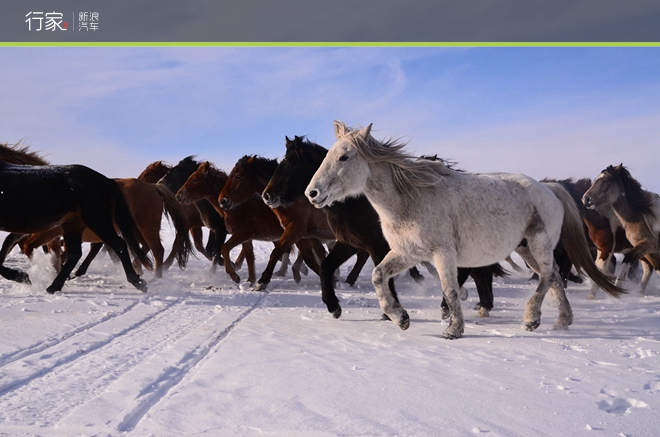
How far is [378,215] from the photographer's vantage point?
633cm

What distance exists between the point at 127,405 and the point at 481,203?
355 cm

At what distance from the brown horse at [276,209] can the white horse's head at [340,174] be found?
13.1ft

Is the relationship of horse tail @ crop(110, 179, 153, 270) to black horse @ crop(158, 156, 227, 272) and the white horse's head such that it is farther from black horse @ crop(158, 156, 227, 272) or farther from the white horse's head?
the white horse's head

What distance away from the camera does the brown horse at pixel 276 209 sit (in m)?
9.38

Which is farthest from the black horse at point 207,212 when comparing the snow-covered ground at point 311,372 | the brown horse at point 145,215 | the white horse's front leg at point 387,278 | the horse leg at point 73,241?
the white horse's front leg at point 387,278

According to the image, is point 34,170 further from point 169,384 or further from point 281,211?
point 169,384

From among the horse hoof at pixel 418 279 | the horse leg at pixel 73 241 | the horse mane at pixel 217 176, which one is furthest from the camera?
the horse mane at pixel 217 176

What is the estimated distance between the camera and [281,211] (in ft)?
31.0

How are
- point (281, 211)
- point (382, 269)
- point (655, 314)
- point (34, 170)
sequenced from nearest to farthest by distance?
1. point (382, 269)
2. point (655, 314)
3. point (34, 170)
4. point (281, 211)

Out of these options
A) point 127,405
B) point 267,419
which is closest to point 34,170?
point 127,405

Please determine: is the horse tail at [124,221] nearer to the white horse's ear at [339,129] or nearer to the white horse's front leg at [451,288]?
the white horse's ear at [339,129]

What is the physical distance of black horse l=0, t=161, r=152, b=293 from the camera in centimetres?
801

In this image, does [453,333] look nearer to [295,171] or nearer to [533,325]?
[533,325]

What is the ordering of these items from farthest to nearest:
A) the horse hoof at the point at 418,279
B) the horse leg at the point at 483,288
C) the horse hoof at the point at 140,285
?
the horse hoof at the point at 418,279, the horse hoof at the point at 140,285, the horse leg at the point at 483,288
